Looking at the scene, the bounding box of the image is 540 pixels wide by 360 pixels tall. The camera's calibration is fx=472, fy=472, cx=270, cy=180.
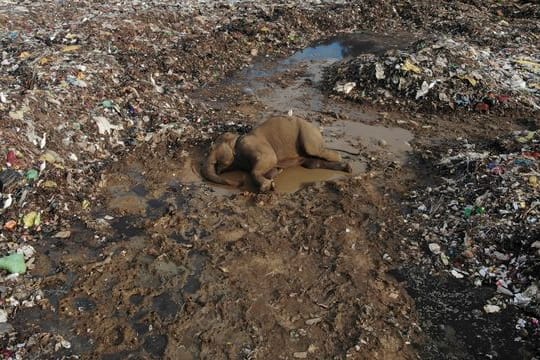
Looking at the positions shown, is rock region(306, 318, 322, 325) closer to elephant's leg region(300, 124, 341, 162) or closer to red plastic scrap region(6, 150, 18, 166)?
elephant's leg region(300, 124, 341, 162)

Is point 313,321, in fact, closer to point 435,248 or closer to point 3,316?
point 435,248

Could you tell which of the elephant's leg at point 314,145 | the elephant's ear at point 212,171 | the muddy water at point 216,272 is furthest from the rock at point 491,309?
the elephant's ear at point 212,171

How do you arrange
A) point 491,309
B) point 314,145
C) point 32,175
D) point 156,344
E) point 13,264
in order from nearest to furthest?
point 156,344, point 491,309, point 13,264, point 32,175, point 314,145

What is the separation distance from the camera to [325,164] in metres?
5.73

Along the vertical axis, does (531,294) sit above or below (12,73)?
below

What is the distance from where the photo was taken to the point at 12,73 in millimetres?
6648

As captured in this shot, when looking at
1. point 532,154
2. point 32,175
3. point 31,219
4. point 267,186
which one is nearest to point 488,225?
point 532,154

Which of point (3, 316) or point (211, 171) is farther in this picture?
point (211, 171)

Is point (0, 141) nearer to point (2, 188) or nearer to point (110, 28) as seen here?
point (2, 188)

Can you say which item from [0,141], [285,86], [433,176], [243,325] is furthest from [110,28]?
[243,325]

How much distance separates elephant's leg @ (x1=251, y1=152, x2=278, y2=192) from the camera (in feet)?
17.1

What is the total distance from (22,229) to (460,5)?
11779 mm

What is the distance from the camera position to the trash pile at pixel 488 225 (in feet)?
13.3

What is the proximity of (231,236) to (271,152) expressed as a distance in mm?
1285
